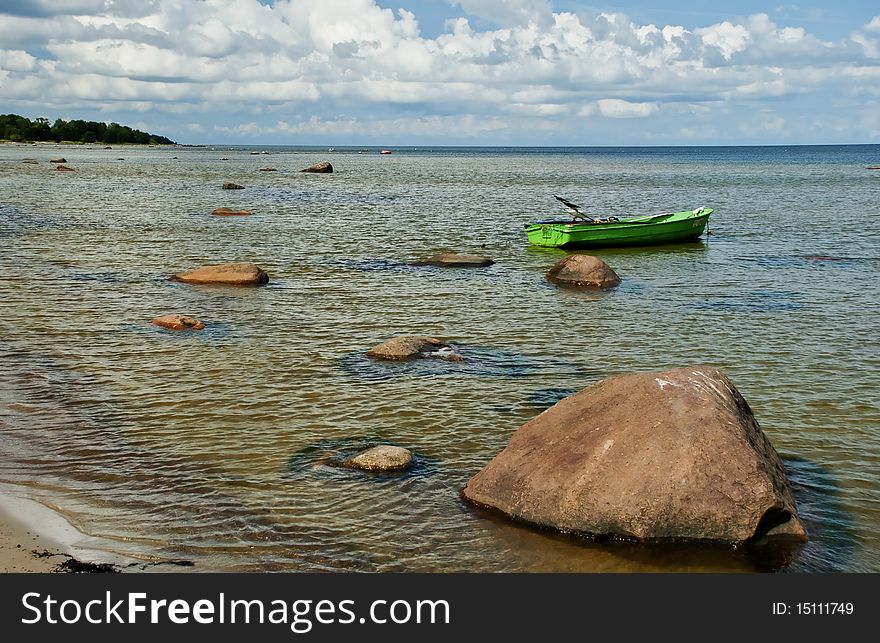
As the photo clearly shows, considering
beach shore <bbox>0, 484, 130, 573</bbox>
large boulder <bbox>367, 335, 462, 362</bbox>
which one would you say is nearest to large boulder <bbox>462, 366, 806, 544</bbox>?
beach shore <bbox>0, 484, 130, 573</bbox>

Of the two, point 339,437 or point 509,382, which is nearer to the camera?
point 339,437

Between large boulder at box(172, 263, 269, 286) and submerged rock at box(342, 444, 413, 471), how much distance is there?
13798 mm

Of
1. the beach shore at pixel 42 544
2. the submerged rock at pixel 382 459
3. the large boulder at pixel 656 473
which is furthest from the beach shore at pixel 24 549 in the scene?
the large boulder at pixel 656 473

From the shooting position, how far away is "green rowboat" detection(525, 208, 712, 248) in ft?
113

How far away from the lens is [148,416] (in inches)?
527

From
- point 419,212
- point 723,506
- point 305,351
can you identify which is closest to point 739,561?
point 723,506

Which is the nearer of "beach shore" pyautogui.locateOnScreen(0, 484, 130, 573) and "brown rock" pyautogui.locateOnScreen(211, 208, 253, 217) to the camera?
"beach shore" pyautogui.locateOnScreen(0, 484, 130, 573)

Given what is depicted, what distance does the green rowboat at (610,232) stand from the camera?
113ft

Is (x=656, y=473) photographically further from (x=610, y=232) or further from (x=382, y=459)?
(x=610, y=232)

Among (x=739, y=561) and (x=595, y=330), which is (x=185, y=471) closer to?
(x=739, y=561)

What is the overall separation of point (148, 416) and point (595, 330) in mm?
10112

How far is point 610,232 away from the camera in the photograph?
34.6 metres

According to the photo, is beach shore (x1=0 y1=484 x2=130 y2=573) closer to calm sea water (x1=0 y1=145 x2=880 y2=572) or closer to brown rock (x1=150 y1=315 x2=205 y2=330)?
calm sea water (x1=0 y1=145 x2=880 y2=572)

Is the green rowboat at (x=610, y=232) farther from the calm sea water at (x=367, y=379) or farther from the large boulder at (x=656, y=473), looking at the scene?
the large boulder at (x=656, y=473)
